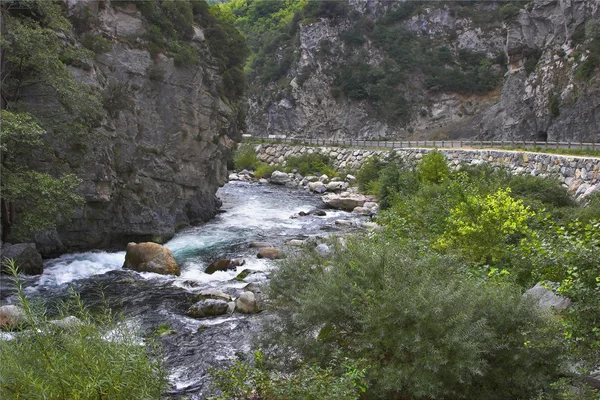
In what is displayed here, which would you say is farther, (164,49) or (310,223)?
(310,223)

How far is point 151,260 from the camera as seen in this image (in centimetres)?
1605

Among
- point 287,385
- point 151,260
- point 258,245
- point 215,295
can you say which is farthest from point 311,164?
point 287,385

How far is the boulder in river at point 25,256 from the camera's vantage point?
13.9m

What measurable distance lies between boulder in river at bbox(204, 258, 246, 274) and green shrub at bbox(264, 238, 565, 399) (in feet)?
28.5

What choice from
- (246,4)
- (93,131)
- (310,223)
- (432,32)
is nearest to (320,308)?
(93,131)

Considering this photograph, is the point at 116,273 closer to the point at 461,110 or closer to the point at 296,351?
the point at 296,351

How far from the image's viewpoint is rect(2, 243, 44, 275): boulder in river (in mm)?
13906

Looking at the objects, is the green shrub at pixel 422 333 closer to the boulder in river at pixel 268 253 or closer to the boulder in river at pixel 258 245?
the boulder in river at pixel 268 253

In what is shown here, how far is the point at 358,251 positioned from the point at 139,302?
7.42 metres


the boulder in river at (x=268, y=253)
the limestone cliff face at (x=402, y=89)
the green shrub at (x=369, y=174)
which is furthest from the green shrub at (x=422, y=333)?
the limestone cliff face at (x=402, y=89)

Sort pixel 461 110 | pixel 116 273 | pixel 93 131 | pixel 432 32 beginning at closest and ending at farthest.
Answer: pixel 116 273
pixel 93 131
pixel 461 110
pixel 432 32

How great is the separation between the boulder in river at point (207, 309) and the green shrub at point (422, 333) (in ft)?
15.6

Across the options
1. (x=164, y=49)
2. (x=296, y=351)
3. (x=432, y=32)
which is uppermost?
(x=432, y=32)

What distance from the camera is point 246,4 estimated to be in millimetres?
97938
